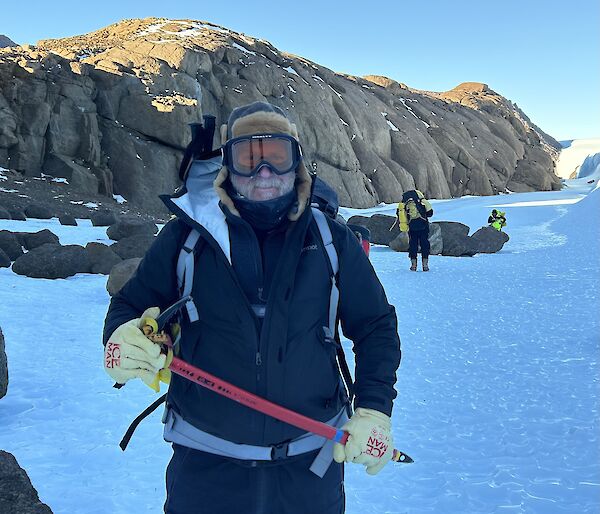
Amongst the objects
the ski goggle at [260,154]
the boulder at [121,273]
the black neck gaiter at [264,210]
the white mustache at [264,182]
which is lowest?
the boulder at [121,273]

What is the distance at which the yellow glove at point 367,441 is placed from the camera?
1918 mm

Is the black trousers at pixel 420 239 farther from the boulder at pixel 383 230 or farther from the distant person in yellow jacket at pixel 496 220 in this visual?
the distant person in yellow jacket at pixel 496 220

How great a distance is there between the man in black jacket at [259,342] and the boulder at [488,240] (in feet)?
55.1

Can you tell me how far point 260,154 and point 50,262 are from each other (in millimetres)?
9183

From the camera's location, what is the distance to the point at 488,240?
58.8 feet

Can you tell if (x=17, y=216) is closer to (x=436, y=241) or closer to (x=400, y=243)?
(x=400, y=243)

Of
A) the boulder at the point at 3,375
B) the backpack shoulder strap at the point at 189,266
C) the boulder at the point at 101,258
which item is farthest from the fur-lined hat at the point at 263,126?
the boulder at the point at 101,258

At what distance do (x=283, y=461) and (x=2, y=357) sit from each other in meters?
3.66

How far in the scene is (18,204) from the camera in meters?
20.7

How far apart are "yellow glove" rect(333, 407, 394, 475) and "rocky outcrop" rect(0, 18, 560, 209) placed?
94.3ft

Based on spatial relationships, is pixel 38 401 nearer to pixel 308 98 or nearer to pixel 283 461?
pixel 283 461

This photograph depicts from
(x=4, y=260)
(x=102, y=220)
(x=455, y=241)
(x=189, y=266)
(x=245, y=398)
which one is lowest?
(x=102, y=220)

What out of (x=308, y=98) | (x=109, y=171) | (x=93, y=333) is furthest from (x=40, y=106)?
(x=93, y=333)

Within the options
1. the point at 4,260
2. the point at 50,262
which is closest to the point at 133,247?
the point at 50,262
